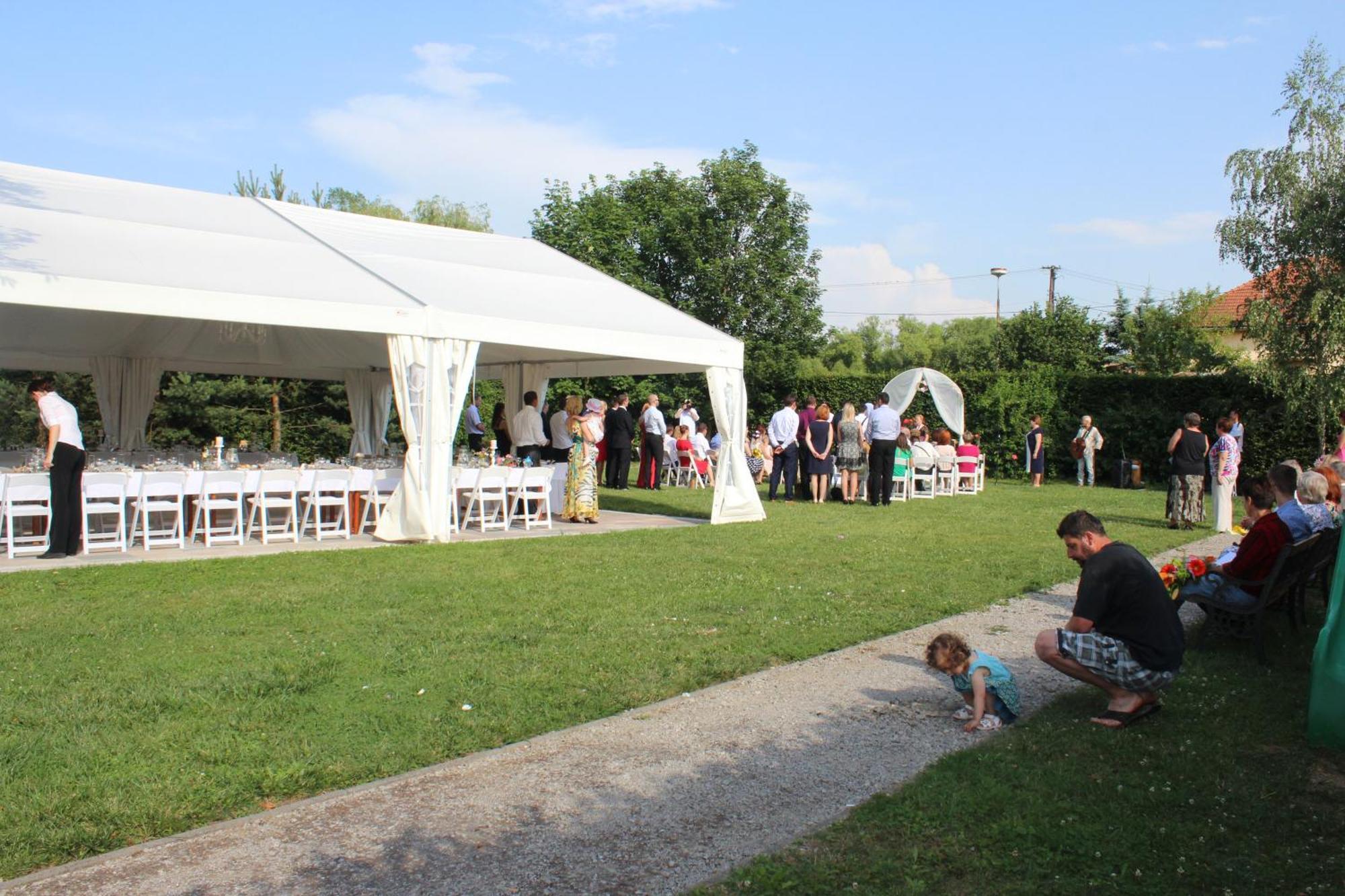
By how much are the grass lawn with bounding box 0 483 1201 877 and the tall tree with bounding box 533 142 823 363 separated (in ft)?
67.3

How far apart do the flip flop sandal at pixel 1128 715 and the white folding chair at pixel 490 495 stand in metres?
8.57

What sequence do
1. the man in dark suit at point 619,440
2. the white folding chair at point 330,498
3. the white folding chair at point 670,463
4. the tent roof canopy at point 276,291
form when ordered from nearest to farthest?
the tent roof canopy at point 276,291, the white folding chair at point 330,498, the man in dark suit at point 619,440, the white folding chair at point 670,463

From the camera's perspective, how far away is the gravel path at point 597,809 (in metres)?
3.40

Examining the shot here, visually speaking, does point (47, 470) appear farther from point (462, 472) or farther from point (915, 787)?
point (915, 787)

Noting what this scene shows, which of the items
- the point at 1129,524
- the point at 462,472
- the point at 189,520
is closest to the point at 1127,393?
the point at 1129,524

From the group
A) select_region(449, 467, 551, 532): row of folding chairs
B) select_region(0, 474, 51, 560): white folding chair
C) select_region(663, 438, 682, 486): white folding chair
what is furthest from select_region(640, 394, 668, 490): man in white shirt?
select_region(0, 474, 51, 560): white folding chair

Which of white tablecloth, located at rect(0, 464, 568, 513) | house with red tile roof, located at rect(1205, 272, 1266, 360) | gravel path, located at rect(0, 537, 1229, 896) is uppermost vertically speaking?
house with red tile roof, located at rect(1205, 272, 1266, 360)

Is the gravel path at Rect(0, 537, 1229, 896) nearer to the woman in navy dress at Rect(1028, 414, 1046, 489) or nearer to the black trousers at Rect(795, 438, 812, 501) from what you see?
the black trousers at Rect(795, 438, 812, 501)

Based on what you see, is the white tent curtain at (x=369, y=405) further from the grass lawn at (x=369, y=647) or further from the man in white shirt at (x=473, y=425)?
the grass lawn at (x=369, y=647)

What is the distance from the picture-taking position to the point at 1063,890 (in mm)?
3283

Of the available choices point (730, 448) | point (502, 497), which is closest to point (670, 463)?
point (730, 448)

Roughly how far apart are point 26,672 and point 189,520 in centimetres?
734

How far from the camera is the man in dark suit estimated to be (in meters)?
18.3

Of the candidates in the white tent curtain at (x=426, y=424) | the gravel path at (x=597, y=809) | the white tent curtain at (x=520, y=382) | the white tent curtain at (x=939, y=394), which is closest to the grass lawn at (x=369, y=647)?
the gravel path at (x=597, y=809)
